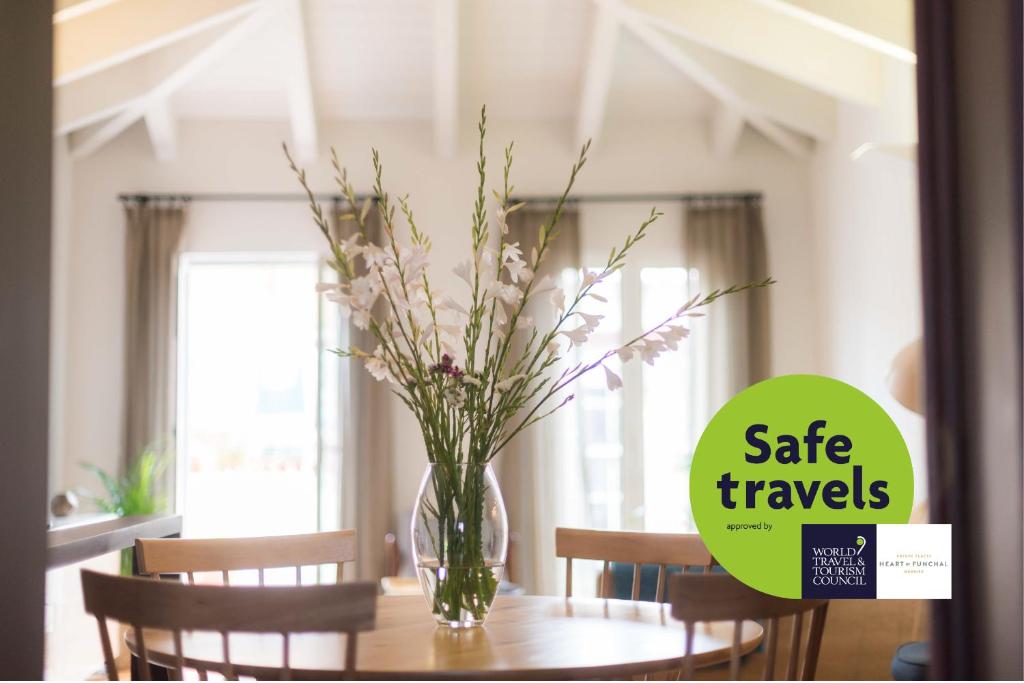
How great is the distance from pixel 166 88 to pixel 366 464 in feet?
7.43

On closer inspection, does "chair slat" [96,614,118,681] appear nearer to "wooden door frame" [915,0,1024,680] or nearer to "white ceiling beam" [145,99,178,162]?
"wooden door frame" [915,0,1024,680]

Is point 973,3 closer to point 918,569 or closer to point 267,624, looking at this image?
point 918,569

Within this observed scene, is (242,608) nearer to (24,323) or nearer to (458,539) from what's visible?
(24,323)

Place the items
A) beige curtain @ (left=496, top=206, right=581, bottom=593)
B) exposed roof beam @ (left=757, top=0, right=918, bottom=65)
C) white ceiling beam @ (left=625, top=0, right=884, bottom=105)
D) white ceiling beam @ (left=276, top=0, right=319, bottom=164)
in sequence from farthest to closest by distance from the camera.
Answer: beige curtain @ (left=496, top=206, right=581, bottom=593) < white ceiling beam @ (left=276, top=0, right=319, bottom=164) < white ceiling beam @ (left=625, top=0, right=884, bottom=105) < exposed roof beam @ (left=757, top=0, right=918, bottom=65)

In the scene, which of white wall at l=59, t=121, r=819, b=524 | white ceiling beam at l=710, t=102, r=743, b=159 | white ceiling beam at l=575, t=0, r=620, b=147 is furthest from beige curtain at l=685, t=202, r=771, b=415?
white ceiling beam at l=575, t=0, r=620, b=147

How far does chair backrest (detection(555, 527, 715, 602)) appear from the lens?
2.14 meters

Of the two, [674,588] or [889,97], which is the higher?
[889,97]

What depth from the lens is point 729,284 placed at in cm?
650

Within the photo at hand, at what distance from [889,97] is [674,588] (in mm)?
4354

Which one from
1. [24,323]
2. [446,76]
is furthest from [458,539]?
[446,76]

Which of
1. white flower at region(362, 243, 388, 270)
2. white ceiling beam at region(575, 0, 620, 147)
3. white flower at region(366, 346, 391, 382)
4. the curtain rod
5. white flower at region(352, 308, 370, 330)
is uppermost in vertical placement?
white ceiling beam at region(575, 0, 620, 147)

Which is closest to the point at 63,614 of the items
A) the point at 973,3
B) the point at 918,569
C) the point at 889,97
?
the point at 918,569

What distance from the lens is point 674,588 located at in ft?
4.43

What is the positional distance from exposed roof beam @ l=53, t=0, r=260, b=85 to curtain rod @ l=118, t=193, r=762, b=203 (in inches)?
50.5
